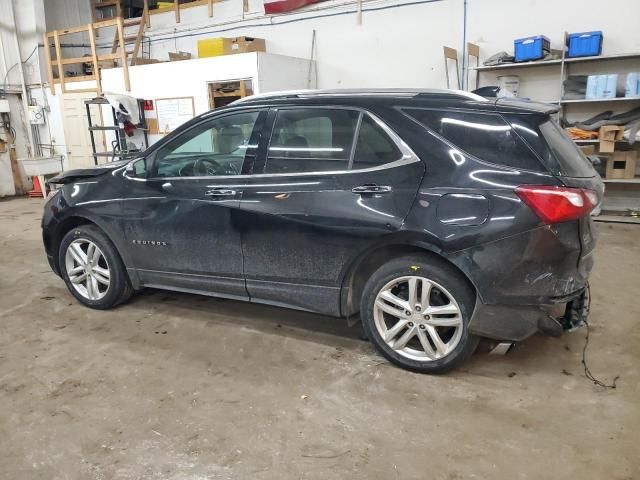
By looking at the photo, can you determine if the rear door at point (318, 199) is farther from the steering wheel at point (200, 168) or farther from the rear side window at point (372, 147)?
the steering wheel at point (200, 168)

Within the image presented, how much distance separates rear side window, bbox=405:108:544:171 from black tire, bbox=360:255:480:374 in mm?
563

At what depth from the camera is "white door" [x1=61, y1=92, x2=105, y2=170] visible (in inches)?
355

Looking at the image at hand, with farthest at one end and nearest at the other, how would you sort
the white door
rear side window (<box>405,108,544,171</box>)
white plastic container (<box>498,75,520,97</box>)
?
the white door
white plastic container (<box>498,75,520,97</box>)
rear side window (<box>405,108,544,171</box>)

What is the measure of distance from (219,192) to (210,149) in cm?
41

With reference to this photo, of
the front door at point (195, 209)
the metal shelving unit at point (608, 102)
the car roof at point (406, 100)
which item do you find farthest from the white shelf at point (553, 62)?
the front door at point (195, 209)

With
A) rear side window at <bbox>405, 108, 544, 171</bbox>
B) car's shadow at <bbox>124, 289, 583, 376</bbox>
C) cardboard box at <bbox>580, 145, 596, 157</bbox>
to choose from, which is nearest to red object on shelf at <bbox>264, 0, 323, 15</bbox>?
cardboard box at <bbox>580, 145, 596, 157</bbox>

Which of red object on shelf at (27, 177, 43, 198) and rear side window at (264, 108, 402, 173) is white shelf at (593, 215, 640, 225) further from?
A: red object on shelf at (27, 177, 43, 198)

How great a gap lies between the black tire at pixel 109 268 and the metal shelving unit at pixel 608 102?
4.94 metres

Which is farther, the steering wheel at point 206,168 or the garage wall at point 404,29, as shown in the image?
the garage wall at point 404,29

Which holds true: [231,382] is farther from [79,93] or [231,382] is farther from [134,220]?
[79,93]

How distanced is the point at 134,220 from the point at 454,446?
2.34 meters

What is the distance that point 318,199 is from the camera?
8.61 feet

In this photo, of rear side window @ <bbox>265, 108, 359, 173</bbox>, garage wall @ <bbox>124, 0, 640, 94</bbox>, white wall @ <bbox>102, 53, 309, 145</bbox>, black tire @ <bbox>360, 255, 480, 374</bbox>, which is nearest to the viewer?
black tire @ <bbox>360, 255, 480, 374</bbox>

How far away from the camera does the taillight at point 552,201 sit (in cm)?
218
